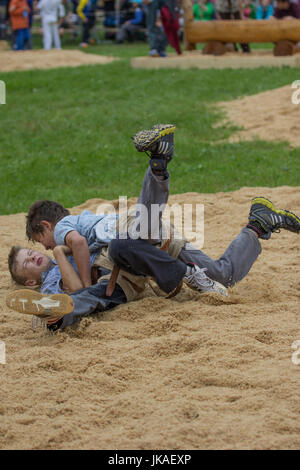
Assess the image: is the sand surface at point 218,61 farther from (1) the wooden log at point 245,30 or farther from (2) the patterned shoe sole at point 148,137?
(2) the patterned shoe sole at point 148,137

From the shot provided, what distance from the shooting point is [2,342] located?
4.18m

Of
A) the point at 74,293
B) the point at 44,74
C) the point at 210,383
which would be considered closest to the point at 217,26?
the point at 44,74

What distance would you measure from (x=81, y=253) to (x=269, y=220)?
133cm

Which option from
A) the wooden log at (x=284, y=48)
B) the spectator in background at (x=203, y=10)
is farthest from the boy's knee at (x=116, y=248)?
the spectator in background at (x=203, y=10)

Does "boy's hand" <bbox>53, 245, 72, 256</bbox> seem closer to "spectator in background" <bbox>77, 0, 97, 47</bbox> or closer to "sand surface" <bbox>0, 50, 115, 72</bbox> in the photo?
"sand surface" <bbox>0, 50, 115, 72</bbox>

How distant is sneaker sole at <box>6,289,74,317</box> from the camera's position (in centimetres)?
391

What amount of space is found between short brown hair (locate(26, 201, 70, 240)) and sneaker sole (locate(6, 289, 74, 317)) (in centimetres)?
91

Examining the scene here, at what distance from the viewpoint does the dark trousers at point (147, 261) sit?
4.17 m

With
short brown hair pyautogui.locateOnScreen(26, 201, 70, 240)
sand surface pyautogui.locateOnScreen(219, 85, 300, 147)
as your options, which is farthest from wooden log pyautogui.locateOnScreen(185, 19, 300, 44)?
short brown hair pyautogui.locateOnScreen(26, 201, 70, 240)

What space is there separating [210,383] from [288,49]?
438 inches

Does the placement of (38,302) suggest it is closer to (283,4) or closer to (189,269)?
(189,269)

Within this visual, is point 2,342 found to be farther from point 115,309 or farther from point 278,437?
point 278,437

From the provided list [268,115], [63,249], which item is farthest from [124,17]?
[63,249]

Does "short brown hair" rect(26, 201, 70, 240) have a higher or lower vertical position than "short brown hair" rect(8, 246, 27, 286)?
higher
